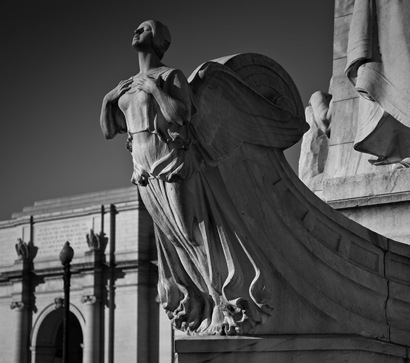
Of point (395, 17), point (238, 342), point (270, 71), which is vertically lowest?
point (238, 342)

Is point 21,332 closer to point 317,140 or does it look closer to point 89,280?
point 89,280

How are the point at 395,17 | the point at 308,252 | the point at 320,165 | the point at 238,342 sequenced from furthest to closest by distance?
the point at 320,165 < the point at 395,17 < the point at 308,252 < the point at 238,342

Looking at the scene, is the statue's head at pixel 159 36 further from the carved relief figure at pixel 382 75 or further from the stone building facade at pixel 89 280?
the stone building facade at pixel 89 280

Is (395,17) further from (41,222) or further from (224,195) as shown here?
(41,222)

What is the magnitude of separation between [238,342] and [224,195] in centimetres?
81

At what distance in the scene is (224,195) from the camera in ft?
19.5

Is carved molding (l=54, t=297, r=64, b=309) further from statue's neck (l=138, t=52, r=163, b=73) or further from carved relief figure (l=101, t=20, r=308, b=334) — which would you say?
statue's neck (l=138, t=52, r=163, b=73)

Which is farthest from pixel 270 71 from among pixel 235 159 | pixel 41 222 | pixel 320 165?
pixel 41 222

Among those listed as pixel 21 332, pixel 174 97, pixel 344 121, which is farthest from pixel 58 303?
pixel 174 97

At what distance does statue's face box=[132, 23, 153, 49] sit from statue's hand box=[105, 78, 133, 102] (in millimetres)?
206

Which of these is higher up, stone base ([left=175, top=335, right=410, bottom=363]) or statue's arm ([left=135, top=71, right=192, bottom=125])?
statue's arm ([left=135, top=71, right=192, bottom=125])

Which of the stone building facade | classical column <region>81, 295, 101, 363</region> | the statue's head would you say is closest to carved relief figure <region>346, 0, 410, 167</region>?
the statue's head

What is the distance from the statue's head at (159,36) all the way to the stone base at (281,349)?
5.20 feet

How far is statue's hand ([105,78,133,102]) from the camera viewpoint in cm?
584
